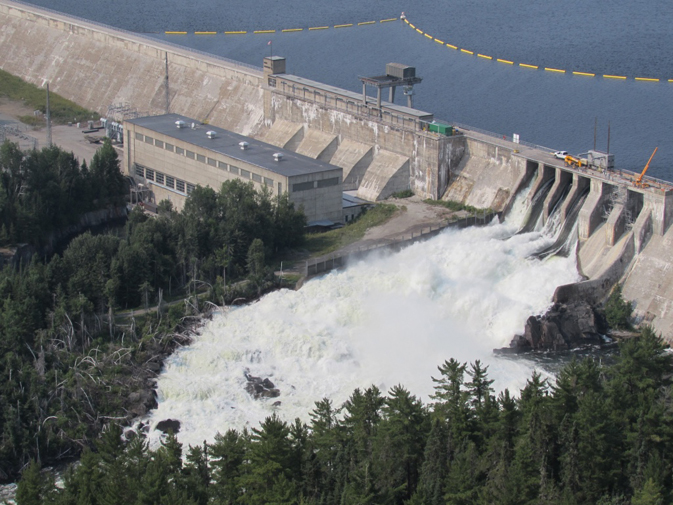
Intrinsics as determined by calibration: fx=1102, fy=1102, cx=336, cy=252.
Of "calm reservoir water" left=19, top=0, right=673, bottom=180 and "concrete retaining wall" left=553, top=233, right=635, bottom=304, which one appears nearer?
"concrete retaining wall" left=553, top=233, right=635, bottom=304

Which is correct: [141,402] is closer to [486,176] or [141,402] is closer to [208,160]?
[208,160]

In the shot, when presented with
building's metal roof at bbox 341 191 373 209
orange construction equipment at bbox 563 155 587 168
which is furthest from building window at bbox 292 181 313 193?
orange construction equipment at bbox 563 155 587 168

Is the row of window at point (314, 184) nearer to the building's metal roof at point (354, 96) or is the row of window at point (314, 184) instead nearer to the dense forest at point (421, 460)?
the building's metal roof at point (354, 96)

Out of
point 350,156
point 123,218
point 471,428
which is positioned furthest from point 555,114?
point 471,428

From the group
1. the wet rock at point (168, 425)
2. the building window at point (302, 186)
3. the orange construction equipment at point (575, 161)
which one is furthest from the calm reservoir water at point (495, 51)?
the wet rock at point (168, 425)

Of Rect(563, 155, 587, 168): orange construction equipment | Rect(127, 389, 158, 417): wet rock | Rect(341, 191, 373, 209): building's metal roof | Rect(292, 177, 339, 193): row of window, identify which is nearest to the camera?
Rect(127, 389, 158, 417): wet rock

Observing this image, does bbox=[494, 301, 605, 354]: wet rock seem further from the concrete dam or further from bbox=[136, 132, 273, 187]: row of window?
bbox=[136, 132, 273, 187]: row of window
